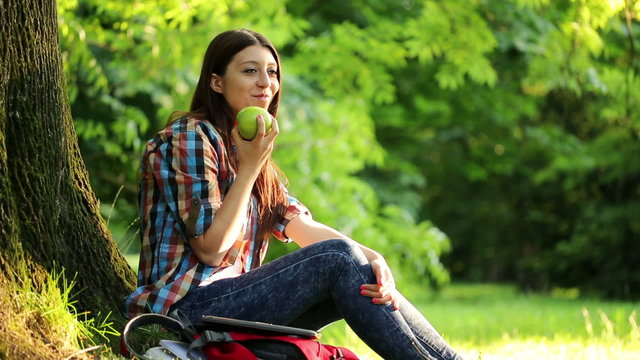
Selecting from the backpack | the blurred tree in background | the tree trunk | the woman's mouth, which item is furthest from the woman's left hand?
the blurred tree in background

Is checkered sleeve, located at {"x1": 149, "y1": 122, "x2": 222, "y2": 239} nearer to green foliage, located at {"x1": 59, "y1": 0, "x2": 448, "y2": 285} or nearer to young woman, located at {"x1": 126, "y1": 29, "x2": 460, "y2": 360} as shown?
young woman, located at {"x1": 126, "y1": 29, "x2": 460, "y2": 360}

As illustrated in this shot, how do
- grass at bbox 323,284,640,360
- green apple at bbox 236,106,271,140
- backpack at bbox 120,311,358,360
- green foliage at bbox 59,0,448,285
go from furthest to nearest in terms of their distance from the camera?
green foliage at bbox 59,0,448,285 → grass at bbox 323,284,640,360 → green apple at bbox 236,106,271,140 → backpack at bbox 120,311,358,360

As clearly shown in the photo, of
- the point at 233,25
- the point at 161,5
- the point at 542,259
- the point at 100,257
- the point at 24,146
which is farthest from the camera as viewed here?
the point at 542,259

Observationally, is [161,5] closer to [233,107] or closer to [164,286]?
[233,107]

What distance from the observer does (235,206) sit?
3000 millimetres

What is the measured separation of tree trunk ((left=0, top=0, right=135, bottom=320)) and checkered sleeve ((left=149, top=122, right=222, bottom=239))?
35 centimetres

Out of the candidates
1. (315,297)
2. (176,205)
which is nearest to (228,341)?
(315,297)

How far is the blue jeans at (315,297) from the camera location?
3033mm

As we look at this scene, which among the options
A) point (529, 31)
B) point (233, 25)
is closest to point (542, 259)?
point (529, 31)

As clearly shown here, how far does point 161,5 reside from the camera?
7094mm

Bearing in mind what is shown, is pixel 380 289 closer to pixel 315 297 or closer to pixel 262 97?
pixel 315 297

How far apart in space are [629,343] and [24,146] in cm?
373

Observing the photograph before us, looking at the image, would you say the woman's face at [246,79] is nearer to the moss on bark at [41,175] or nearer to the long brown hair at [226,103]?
the long brown hair at [226,103]

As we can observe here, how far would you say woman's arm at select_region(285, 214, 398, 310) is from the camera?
9.91ft
